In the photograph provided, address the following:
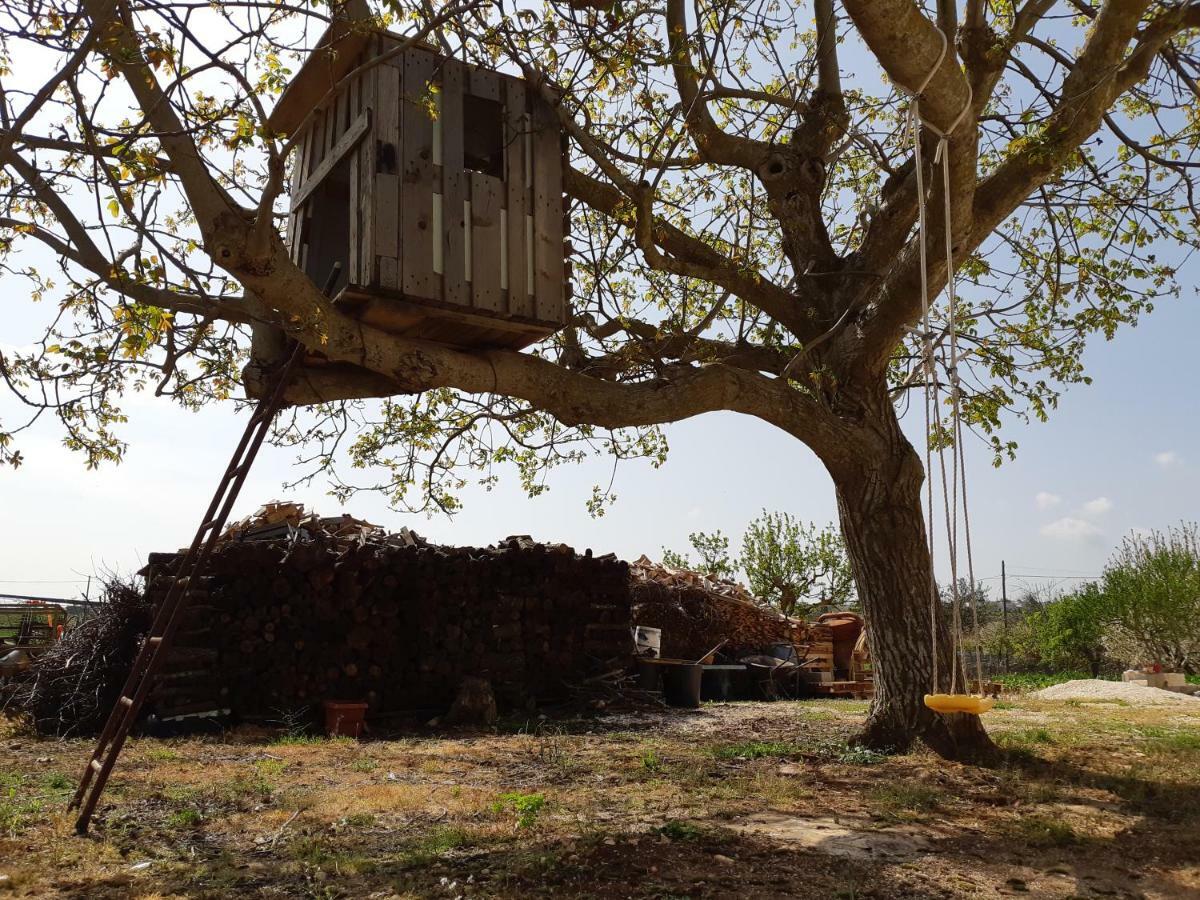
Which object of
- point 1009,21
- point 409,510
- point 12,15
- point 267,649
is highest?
point 1009,21

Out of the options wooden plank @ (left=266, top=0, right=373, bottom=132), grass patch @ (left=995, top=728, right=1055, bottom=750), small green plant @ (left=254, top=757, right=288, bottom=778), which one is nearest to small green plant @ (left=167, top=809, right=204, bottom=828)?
small green plant @ (left=254, top=757, right=288, bottom=778)

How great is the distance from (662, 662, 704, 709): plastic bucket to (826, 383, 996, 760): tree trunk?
4290 mm

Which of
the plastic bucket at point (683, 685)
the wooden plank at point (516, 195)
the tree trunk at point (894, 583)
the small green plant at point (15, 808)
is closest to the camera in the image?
the small green plant at point (15, 808)

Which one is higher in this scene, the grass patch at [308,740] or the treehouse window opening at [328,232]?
the treehouse window opening at [328,232]

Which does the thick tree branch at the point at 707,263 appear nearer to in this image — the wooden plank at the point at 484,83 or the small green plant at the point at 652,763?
the wooden plank at the point at 484,83

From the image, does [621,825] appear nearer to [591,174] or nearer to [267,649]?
[591,174]

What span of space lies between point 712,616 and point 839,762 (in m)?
7.94

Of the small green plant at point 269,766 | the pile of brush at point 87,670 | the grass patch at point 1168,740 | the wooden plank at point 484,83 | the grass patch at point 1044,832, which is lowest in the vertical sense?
the grass patch at point 1168,740

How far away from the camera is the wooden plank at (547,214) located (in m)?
5.45

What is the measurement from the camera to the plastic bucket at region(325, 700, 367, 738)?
331 inches

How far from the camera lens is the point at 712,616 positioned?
13969 mm

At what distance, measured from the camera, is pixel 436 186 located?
5125 millimetres

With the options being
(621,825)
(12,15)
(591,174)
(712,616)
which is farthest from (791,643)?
(12,15)

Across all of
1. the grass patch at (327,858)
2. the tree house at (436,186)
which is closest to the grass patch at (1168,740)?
the tree house at (436,186)
